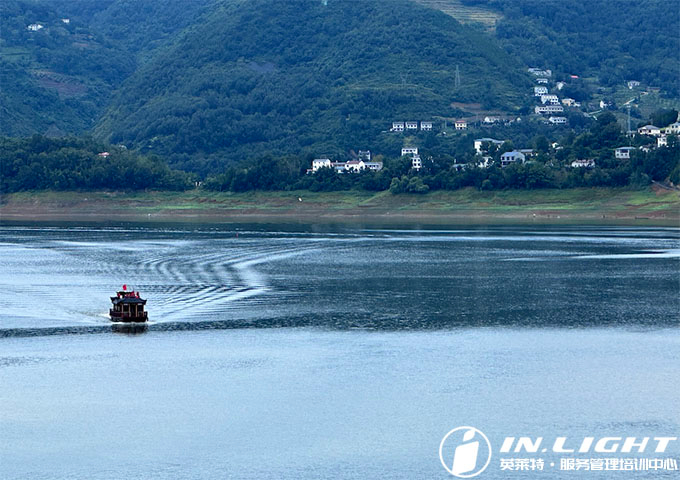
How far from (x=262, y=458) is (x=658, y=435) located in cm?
1265

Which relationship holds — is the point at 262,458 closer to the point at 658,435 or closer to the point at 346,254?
the point at 658,435

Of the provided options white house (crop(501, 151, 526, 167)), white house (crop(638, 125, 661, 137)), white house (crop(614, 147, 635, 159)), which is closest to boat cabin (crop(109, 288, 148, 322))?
white house (crop(614, 147, 635, 159))

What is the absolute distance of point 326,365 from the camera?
4700cm

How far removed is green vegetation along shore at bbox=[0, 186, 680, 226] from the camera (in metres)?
155

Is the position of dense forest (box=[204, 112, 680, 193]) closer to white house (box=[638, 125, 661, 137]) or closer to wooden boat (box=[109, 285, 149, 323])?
white house (box=[638, 125, 661, 137])

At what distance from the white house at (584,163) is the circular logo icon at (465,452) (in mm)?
144655

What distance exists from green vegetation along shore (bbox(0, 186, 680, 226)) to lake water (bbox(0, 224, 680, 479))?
6583cm

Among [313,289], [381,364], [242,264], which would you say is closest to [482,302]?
[313,289]

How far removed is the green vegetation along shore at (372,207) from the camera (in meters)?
155

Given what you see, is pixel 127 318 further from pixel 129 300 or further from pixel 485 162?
pixel 485 162

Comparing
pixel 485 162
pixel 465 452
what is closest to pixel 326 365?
pixel 465 452

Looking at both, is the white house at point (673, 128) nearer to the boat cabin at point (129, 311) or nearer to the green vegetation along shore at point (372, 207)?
the green vegetation along shore at point (372, 207)

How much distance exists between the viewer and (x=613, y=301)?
218ft

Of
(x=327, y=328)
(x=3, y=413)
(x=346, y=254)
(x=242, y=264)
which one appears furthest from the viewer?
(x=346, y=254)
